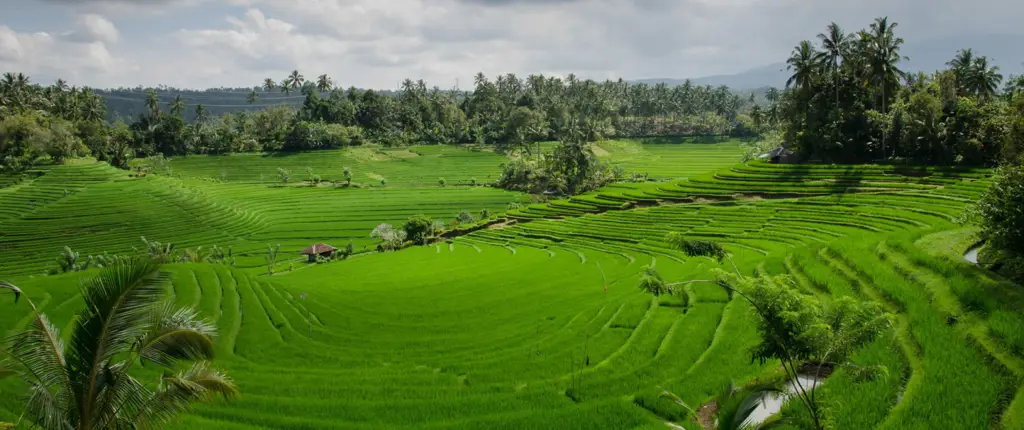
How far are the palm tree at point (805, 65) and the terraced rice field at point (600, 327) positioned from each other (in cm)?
1774

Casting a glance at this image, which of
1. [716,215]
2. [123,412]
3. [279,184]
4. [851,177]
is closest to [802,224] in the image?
[716,215]

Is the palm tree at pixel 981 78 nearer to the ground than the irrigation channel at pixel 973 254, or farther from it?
farther from it

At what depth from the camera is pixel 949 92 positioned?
53.2m

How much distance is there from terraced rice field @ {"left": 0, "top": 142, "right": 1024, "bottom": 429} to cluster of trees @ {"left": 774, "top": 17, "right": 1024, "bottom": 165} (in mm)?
4569

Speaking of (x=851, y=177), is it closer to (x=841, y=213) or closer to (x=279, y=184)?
(x=841, y=213)

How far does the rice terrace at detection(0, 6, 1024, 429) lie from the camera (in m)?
9.99

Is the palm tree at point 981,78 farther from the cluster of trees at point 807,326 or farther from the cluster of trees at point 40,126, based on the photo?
the cluster of trees at point 40,126

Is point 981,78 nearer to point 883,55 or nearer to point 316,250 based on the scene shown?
point 883,55

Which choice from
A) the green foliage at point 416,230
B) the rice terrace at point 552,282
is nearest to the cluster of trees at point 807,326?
the rice terrace at point 552,282

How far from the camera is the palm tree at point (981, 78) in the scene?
6369 cm

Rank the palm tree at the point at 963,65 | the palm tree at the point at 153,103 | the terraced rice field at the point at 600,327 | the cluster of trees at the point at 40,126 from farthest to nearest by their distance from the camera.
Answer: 1. the palm tree at the point at 153,103
2. the cluster of trees at the point at 40,126
3. the palm tree at the point at 963,65
4. the terraced rice field at the point at 600,327

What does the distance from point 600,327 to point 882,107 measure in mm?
52484

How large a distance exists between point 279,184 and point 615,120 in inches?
3098

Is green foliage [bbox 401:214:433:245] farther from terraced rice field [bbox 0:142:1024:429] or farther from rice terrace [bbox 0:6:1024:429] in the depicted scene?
terraced rice field [bbox 0:142:1024:429]
